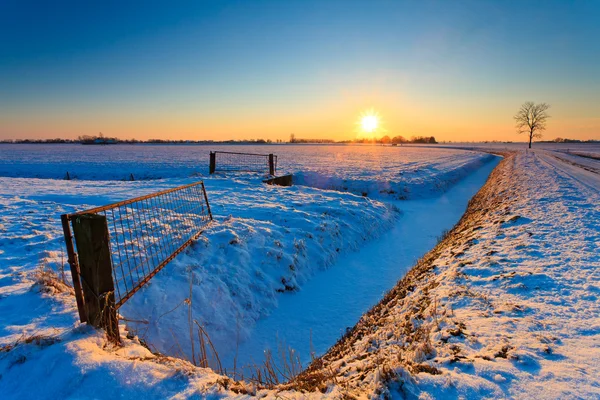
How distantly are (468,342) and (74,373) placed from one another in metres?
3.83

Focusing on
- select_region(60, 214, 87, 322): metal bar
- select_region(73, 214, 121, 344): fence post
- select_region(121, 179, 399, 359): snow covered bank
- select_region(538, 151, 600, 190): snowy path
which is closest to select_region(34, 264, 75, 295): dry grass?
select_region(121, 179, 399, 359): snow covered bank

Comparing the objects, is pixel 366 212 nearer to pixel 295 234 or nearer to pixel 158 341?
pixel 295 234

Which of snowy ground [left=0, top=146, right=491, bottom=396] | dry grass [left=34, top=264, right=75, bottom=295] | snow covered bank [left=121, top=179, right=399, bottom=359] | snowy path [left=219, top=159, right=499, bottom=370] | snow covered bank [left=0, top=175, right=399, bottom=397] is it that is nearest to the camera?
snow covered bank [left=0, top=175, right=399, bottom=397]

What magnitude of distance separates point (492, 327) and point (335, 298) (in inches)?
149

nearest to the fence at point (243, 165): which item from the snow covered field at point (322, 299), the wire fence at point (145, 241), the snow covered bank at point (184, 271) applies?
the snow covered bank at point (184, 271)

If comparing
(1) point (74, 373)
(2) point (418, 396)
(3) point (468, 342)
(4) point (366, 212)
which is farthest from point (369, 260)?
(1) point (74, 373)

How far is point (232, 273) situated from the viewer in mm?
6605

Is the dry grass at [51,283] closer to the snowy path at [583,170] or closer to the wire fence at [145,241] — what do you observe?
the wire fence at [145,241]

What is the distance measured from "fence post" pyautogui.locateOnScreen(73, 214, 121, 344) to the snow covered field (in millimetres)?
210

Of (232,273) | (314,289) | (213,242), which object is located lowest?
(314,289)

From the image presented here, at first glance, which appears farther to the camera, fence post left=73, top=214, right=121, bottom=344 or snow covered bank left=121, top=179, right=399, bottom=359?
snow covered bank left=121, top=179, right=399, bottom=359

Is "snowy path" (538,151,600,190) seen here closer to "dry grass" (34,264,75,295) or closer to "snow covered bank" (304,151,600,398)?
"snow covered bank" (304,151,600,398)

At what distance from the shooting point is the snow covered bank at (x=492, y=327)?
250cm

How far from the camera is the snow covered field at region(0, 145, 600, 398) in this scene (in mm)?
2740
